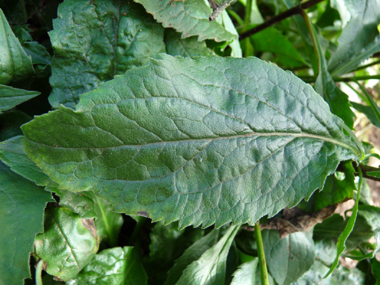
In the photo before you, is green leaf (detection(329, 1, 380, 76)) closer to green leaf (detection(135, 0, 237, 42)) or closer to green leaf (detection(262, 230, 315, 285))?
green leaf (detection(135, 0, 237, 42))

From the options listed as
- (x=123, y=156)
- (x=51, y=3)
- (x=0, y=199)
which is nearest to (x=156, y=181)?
(x=123, y=156)

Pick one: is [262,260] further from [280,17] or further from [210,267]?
[280,17]

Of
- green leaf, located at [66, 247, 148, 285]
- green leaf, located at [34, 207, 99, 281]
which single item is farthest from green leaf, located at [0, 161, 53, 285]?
green leaf, located at [66, 247, 148, 285]

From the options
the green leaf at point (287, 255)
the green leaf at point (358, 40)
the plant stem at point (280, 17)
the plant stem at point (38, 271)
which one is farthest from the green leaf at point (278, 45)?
the plant stem at point (38, 271)

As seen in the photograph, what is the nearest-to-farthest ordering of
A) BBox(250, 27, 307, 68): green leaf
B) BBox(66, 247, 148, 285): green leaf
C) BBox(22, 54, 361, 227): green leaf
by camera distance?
BBox(22, 54, 361, 227): green leaf, BBox(66, 247, 148, 285): green leaf, BBox(250, 27, 307, 68): green leaf

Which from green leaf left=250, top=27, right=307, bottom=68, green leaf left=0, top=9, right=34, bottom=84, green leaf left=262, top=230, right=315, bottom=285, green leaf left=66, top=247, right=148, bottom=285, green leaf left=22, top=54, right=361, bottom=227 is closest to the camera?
green leaf left=22, top=54, right=361, bottom=227

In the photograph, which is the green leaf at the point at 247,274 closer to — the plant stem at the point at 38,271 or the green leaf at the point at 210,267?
the green leaf at the point at 210,267

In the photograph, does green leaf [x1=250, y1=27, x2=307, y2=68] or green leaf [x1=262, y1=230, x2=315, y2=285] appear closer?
green leaf [x1=262, y1=230, x2=315, y2=285]
